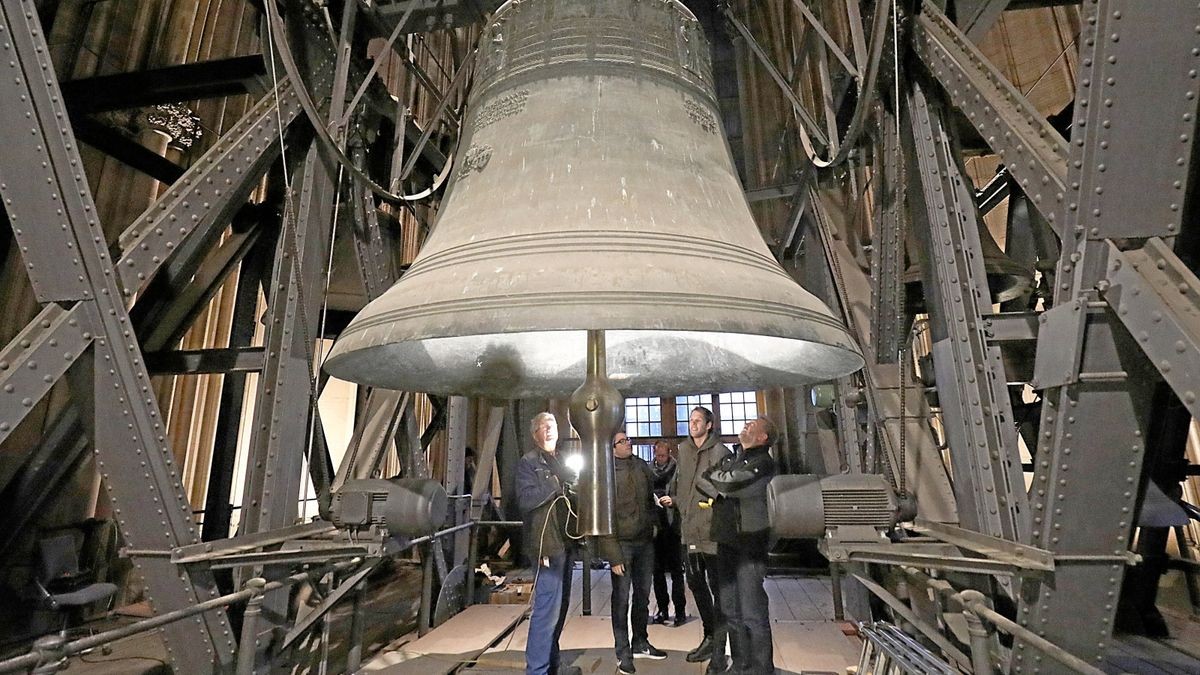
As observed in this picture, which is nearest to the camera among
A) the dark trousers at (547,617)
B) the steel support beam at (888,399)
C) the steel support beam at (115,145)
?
the steel support beam at (888,399)

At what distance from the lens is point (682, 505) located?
4.21 m

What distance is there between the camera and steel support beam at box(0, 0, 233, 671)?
216cm

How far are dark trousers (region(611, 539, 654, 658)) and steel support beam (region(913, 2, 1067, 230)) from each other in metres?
2.87

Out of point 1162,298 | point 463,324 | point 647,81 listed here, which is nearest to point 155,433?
point 463,324

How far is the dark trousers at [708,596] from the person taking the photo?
12.3 ft

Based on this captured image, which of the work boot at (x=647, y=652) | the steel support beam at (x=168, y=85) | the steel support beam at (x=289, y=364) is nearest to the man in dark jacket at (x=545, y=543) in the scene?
the work boot at (x=647, y=652)

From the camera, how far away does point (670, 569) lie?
16.7 feet

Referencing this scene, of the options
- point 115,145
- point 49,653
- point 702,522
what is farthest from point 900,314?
point 115,145

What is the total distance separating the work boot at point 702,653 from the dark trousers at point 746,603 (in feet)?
1.45

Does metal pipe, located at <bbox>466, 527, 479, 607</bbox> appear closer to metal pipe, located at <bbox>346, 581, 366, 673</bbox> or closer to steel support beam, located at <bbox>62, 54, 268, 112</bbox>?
metal pipe, located at <bbox>346, 581, 366, 673</bbox>

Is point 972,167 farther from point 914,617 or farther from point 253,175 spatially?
point 253,175

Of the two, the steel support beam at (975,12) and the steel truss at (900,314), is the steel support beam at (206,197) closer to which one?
the steel truss at (900,314)

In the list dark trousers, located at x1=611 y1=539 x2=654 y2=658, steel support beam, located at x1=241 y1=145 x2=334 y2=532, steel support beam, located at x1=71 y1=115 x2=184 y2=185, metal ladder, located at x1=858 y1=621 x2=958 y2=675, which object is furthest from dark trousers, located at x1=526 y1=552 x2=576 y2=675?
steel support beam, located at x1=71 y1=115 x2=184 y2=185

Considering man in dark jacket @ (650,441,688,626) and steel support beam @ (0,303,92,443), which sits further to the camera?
man in dark jacket @ (650,441,688,626)
